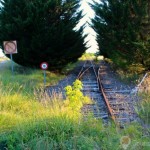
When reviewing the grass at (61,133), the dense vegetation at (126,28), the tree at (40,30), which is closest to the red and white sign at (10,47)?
the tree at (40,30)

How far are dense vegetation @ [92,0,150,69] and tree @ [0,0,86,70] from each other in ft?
6.93

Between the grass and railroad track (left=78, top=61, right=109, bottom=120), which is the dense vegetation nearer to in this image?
railroad track (left=78, top=61, right=109, bottom=120)

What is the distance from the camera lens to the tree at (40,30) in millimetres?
20781

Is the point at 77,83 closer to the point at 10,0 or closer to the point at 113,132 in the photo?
the point at 113,132

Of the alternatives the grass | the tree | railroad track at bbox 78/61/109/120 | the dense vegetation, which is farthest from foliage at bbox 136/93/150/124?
the tree

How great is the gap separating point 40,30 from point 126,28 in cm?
530

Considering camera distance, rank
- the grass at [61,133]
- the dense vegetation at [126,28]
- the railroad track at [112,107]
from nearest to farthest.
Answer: the grass at [61,133], the railroad track at [112,107], the dense vegetation at [126,28]

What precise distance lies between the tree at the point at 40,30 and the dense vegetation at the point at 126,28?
2113mm

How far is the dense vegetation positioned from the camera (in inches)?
719

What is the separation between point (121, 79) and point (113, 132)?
12605mm

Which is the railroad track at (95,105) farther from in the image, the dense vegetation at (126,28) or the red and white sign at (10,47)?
the red and white sign at (10,47)

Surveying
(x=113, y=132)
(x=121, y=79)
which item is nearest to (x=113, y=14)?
(x=121, y=79)

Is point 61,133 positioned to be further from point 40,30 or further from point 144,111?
point 40,30

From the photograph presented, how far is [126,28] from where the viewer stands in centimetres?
1886
